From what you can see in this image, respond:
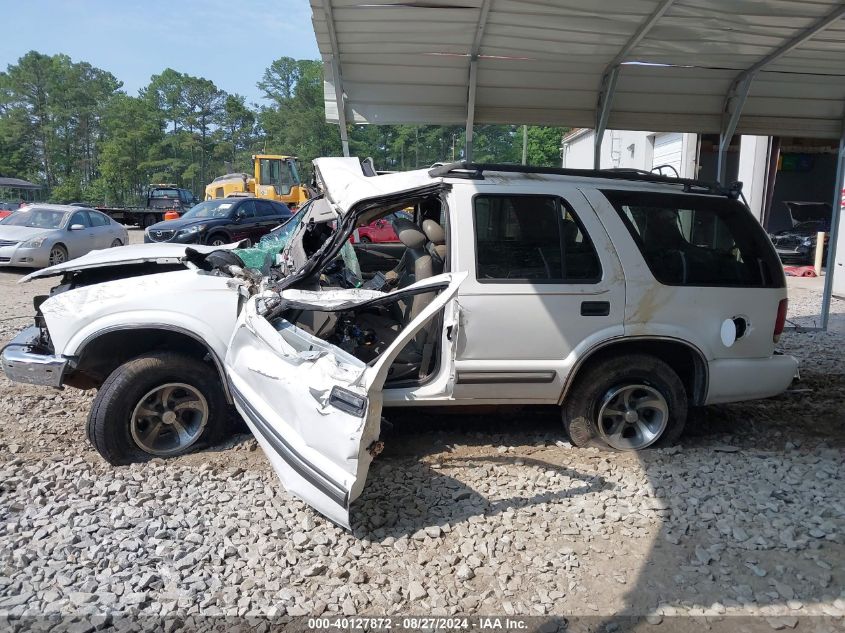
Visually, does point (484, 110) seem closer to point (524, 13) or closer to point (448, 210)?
point (524, 13)

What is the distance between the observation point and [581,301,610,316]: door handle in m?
3.94

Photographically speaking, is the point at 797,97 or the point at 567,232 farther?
the point at 797,97

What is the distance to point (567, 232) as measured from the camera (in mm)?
4027

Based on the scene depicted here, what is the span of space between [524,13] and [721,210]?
227 centimetres

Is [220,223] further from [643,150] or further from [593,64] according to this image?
[643,150]

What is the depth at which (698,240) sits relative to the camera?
167 inches

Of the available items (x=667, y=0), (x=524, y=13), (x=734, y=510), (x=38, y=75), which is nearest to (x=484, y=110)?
(x=524, y=13)

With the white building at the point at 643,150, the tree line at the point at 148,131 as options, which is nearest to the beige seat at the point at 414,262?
the white building at the point at 643,150

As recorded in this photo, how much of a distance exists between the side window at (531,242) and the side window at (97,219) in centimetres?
1339

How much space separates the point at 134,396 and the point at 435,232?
2225 millimetres

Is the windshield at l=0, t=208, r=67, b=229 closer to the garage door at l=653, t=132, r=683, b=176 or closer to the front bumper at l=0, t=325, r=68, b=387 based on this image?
the front bumper at l=0, t=325, r=68, b=387

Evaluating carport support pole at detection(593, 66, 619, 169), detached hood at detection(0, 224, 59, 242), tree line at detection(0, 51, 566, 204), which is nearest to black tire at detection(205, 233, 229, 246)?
detached hood at detection(0, 224, 59, 242)

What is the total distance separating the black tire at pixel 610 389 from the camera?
4102 mm

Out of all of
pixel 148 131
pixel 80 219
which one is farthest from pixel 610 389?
pixel 148 131
